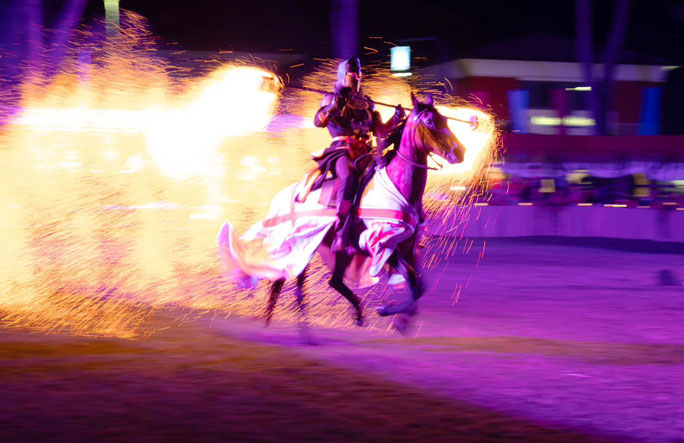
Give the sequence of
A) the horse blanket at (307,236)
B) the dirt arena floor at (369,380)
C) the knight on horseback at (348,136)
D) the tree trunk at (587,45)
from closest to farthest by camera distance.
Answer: the dirt arena floor at (369,380), the horse blanket at (307,236), the knight on horseback at (348,136), the tree trunk at (587,45)

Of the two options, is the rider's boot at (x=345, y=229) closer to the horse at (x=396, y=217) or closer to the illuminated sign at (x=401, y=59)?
the horse at (x=396, y=217)

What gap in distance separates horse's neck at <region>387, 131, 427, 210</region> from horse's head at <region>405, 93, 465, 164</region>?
7 centimetres

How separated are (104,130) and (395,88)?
5227 mm

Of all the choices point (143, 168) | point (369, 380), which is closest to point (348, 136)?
point (369, 380)

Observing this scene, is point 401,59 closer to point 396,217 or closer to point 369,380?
point 396,217

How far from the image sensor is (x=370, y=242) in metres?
8.04

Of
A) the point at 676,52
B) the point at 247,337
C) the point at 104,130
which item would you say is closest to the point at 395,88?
the point at 104,130

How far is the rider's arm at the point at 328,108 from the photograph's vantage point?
838 cm

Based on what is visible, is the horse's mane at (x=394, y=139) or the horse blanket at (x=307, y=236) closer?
the horse blanket at (x=307, y=236)

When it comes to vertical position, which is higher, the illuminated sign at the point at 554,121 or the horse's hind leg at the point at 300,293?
the illuminated sign at the point at 554,121

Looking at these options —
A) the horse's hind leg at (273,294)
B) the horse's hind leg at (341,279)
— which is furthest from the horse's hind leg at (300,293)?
the horse's hind leg at (341,279)

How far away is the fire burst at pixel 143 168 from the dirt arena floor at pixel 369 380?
7.97 feet

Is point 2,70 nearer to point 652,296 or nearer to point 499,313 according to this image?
point 499,313

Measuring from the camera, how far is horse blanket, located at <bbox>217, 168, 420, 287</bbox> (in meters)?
7.97
